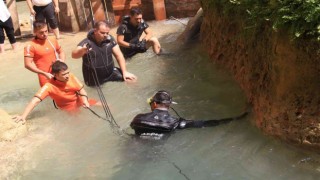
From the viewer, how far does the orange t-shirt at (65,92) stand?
6984 millimetres

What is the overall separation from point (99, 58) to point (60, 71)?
144 cm

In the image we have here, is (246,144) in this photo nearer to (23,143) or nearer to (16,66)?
(23,143)

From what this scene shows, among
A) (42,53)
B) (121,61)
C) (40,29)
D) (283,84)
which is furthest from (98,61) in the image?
(283,84)

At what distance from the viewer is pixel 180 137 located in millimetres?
6023

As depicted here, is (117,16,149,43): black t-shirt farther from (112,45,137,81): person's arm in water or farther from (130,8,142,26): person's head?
(112,45,137,81): person's arm in water

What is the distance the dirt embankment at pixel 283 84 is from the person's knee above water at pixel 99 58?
254 centimetres

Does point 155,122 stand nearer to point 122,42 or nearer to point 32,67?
point 32,67

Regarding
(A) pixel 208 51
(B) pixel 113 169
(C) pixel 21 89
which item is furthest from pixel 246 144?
(C) pixel 21 89

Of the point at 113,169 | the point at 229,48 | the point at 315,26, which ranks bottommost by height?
the point at 113,169

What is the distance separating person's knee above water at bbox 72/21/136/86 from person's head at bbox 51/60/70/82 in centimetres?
94

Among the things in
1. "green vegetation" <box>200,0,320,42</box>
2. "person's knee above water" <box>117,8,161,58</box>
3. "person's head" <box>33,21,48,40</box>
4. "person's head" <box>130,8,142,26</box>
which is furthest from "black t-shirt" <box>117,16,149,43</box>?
"green vegetation" <box>200,0,320,42</box>

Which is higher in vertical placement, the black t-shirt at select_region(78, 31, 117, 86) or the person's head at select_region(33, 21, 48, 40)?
the person's head at select_region(33, 21, 48, 40)

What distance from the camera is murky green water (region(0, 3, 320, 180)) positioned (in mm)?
5312

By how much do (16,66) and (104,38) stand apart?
3.44 metres
